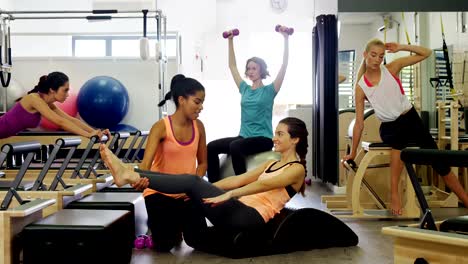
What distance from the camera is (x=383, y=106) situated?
12.6 ft

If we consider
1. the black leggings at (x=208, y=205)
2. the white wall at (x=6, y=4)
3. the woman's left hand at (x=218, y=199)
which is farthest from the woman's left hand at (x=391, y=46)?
the white wall at (x=6, y=4)

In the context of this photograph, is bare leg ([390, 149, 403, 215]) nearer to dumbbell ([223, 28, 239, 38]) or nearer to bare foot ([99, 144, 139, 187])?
dumbbell ([223, 28, 239, 38])

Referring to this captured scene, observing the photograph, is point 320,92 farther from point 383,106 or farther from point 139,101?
point 139,101

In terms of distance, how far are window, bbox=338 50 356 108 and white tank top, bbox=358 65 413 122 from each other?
1.06 meters

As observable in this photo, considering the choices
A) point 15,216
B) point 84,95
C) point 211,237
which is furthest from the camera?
point 84,95

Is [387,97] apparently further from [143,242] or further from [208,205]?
[143,242]

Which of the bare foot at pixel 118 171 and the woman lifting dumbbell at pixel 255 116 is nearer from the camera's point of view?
the bare foot at pixel 118 171

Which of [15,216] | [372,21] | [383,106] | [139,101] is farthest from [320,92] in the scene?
[15,216]

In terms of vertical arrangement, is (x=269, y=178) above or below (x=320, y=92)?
below

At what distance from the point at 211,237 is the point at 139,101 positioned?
13.5 feet

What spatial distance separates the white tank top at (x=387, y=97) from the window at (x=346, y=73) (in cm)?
106

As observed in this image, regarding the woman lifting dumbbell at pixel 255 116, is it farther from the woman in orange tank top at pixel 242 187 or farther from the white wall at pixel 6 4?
the white wall at pixel 6 4

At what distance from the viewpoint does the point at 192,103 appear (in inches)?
109

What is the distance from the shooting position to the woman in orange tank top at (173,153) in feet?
9.00
